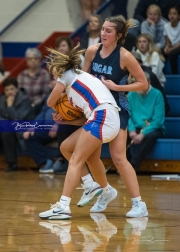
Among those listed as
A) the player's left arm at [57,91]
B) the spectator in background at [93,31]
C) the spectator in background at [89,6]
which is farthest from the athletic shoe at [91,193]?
the spectator in background at [89,6]

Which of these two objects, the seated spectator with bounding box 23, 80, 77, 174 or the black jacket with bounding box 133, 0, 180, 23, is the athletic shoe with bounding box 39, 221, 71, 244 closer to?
the seated spectator with bounding box 23, 80, 77, 174

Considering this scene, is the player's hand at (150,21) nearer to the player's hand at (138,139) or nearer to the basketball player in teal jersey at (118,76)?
the player's hand at (138,139)

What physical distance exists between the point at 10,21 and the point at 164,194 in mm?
4831

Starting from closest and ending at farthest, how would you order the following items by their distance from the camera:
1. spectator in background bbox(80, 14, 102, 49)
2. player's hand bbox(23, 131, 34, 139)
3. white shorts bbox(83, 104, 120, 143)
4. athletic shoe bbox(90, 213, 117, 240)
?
athletic shoe bbox(90, 213, 117, 240), white shorts bbox(83, 104, 120, 143), player's hand bbox(23, 131, 34, 139), spectator in background bbox(80, 14, 102, 49)

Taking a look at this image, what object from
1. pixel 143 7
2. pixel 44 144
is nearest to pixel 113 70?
pixel 44 144

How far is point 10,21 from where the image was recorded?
33.8 ft

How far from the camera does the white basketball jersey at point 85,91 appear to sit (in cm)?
497

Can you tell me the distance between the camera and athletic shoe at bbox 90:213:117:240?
4.57m

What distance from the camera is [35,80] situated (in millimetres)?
9117

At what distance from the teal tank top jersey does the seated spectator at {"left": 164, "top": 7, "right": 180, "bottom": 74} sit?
392cm

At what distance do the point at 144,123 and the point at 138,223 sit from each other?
3233 mm

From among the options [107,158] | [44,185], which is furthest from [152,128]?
[44,185]

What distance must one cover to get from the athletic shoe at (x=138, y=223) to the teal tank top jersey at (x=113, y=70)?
87cm

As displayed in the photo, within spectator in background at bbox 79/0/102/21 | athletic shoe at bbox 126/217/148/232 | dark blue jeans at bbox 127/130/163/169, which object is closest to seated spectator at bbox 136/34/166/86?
dark blue jeans at bbox 127/130/163/169
